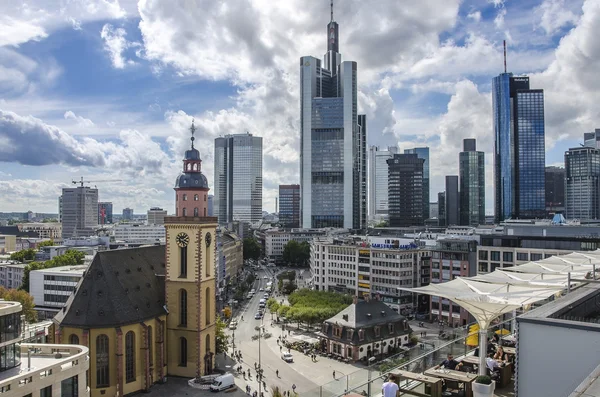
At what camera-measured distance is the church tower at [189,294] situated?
5325 cm

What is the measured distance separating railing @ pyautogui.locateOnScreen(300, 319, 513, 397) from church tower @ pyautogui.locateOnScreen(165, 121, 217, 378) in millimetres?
34115

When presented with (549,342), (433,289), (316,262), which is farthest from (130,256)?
(316,262)

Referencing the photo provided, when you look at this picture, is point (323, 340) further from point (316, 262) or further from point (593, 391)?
point (593, 391)

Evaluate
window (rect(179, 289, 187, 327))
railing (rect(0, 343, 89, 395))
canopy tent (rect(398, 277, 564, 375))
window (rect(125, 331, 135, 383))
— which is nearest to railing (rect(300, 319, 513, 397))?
canopy tent (rect(398, 277, 564, 375))

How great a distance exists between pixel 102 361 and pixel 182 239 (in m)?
13.9

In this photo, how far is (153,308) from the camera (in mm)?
53000

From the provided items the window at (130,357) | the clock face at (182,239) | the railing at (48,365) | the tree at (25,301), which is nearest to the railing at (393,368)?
the railing at (48,365)

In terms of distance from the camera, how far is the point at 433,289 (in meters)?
21.4

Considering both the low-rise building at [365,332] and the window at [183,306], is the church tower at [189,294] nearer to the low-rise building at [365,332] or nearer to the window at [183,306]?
the window at [183,306]

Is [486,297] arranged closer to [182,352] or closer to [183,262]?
[183,262]

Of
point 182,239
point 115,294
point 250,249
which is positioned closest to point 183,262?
point 182,239

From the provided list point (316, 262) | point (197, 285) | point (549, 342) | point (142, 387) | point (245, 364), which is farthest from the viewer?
point (316, 262)

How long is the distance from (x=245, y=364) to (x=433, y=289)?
1844 inches

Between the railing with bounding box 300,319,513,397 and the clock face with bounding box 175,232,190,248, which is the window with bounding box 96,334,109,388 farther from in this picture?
the railing with bounding box 300,319,513,397
